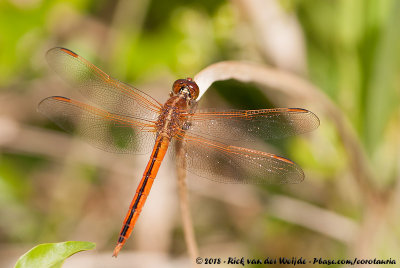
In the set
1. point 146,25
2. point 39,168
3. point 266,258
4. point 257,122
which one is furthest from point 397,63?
point 39,168

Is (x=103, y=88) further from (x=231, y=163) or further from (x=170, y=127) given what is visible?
(x=231, y=163)

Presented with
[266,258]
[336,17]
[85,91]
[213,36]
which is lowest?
[266,258]

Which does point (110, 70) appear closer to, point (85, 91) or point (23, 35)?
point (23, 35)

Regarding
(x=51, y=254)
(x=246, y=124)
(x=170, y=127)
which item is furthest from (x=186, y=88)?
(x=51, y=254)

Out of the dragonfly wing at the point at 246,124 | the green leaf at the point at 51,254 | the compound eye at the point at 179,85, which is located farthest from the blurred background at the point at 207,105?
the green leaf at the point at 51,254

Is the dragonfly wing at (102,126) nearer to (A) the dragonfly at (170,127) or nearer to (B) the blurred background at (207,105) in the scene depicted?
(A) the dragonfly at (170,127)

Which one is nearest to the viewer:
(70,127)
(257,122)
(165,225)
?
(257,122)

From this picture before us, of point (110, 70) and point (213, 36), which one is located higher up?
point (213, 36)
